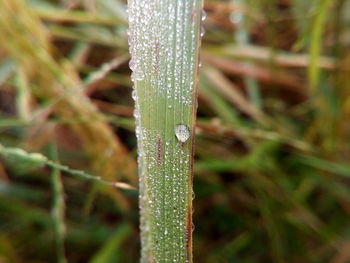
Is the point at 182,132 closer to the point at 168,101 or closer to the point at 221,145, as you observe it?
the point at 168,101

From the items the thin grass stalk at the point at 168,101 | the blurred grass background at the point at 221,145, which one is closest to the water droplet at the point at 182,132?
the thin grass stalk at the point at 168,101

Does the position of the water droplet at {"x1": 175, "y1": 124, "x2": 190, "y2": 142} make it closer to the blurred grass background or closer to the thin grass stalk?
the thin grass stalk

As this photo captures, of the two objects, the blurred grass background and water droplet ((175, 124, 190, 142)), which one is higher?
water droplet ((175, 124, 190, 142))

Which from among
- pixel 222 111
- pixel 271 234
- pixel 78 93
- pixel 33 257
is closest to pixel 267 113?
pixel 222 111

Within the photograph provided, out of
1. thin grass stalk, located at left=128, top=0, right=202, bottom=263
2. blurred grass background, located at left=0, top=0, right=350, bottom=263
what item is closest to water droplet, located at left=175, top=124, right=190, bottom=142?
thin grass stalk, located at left=128, top=0, right=202, bottom=263

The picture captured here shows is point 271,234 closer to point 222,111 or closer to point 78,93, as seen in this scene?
point 222,111

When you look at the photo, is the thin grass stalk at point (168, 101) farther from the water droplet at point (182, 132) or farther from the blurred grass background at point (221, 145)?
the blurred grass background at point (221, 145)
